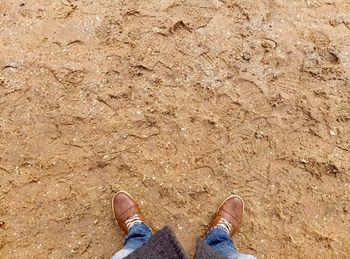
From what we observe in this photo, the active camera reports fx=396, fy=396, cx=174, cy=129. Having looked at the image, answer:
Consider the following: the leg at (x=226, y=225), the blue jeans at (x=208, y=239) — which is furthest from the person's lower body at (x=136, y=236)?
the leg at (x=226, y=225)

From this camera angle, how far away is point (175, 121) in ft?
8.20

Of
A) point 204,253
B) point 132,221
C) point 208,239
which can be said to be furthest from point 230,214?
point 132,221

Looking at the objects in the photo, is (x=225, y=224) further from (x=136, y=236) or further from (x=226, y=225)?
(x=136, y=236)

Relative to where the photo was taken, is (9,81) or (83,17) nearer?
(9,81)

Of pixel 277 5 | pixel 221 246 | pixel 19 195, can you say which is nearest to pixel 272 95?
pixel 277 5

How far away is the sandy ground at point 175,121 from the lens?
2.32 metres

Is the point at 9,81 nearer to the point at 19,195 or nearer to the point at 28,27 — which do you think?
the point at 28,27

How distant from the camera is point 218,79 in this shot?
2604mm

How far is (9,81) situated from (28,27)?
423 millimetres

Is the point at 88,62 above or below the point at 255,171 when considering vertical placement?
above

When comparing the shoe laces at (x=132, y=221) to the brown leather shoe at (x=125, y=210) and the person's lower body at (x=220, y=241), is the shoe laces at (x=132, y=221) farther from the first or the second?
the person's lower body at (x=220, y=241)

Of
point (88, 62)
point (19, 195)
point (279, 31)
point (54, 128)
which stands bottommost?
point (19, 195)

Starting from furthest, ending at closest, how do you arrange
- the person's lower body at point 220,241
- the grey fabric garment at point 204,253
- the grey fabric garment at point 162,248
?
the person's lower body at point 220,241 < the grey fabric garment at point 204,253 < the grey fabric garment at point 162,248

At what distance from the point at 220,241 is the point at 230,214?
163mm
